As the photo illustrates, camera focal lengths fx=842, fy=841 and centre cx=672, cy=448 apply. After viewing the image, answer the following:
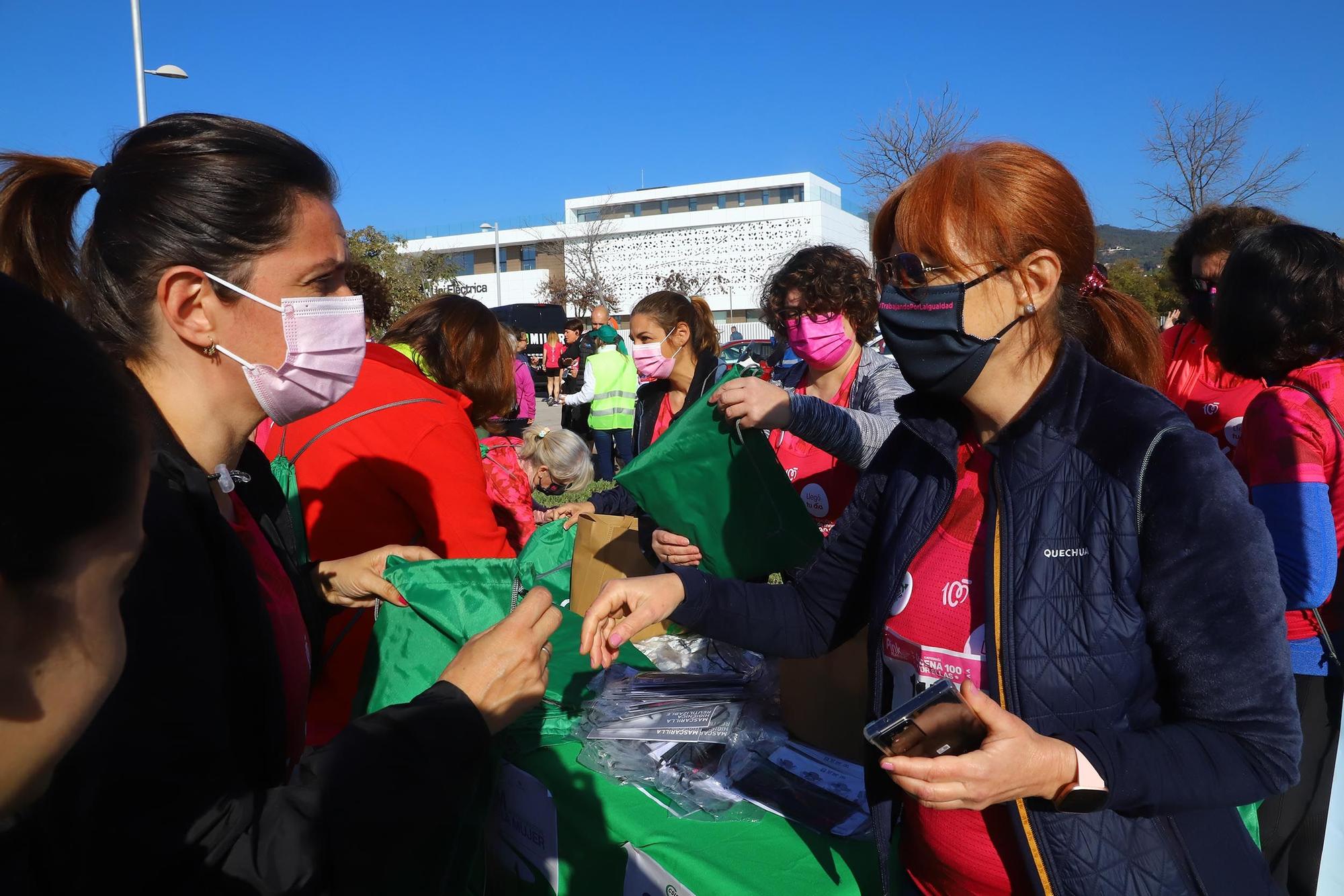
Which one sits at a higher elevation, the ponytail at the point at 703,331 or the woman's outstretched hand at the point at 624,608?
the ponytail at the point at 703,331

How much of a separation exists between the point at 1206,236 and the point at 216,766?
431 cm

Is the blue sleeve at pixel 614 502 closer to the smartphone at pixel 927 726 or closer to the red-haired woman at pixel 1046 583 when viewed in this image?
the red-haired woman at pixel 1046 583

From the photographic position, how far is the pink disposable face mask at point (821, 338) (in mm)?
3391

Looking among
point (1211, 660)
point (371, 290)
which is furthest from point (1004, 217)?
point (371, 290)

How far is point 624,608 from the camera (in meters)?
1.89

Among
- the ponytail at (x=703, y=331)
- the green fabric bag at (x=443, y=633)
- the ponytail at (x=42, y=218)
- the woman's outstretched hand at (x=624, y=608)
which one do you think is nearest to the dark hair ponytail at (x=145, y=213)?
the ponytail at (x=42, y=218)

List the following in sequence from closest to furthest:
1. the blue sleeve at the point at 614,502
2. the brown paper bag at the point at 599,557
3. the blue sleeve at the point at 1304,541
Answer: the blue sleeve at the point at 1304,541 → the brown paper bag at the point at 599,557 → the blue sleeve at the point at 614,502

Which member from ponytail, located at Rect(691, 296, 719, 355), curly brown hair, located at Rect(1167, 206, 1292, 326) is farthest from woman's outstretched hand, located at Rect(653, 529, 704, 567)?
curly brown hair, located at Rect(1167, 206, 1292, 326)

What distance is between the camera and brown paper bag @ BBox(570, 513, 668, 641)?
115 inches

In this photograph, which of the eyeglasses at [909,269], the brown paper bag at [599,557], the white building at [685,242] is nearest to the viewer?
the eyeglasses at [909,269]

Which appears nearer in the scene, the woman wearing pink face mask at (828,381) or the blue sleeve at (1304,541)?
the blue sleeve at (1304,541)

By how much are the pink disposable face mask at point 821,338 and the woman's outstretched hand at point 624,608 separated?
70.3 inches

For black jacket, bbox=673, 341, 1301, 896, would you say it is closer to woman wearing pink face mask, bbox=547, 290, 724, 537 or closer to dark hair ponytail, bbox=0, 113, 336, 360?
dark hair ponytail, bbox=0, 113, 336, 360

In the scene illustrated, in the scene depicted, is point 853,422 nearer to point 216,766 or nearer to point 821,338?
point 821,338
